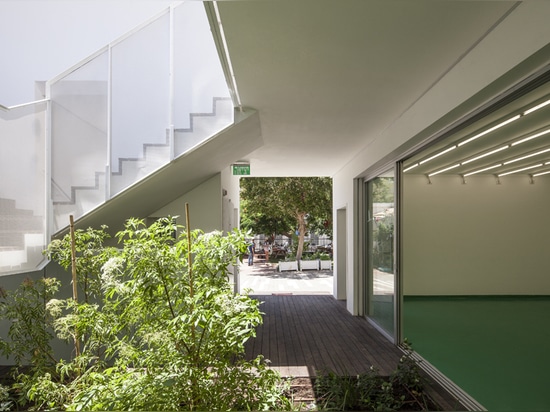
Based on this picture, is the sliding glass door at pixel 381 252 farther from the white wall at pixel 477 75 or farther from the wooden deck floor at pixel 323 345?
the white wall at pixel 477 75

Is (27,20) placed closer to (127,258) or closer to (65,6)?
(65,6)

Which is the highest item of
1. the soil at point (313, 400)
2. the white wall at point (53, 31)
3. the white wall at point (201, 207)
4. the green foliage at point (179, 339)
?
the white wall at point (53, 31)

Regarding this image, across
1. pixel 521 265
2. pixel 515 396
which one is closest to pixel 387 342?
pixel 515 396

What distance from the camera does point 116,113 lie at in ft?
14.8

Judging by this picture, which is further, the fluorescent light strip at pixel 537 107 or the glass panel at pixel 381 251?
the glass panel at pixel 381 251

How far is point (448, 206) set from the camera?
9.84 m

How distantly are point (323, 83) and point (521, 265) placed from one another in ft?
28.2

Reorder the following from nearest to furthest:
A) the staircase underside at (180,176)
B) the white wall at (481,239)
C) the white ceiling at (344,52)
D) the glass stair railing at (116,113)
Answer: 1. the white ceiling at (344,52)
2. the glass stair railing at (116,113)
3. the staircase underside at (180,176)
4. the white wall at (481,239)

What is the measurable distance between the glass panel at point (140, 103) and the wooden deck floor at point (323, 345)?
8.11ft

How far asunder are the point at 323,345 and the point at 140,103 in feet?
14.2

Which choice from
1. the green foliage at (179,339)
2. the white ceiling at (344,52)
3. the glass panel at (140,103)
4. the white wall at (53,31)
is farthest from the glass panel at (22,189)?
the white ceiling at (344,52)

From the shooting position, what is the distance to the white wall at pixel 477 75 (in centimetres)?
238

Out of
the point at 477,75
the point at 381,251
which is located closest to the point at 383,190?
the point at 381,251

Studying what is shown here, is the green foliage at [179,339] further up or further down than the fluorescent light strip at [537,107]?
further down
